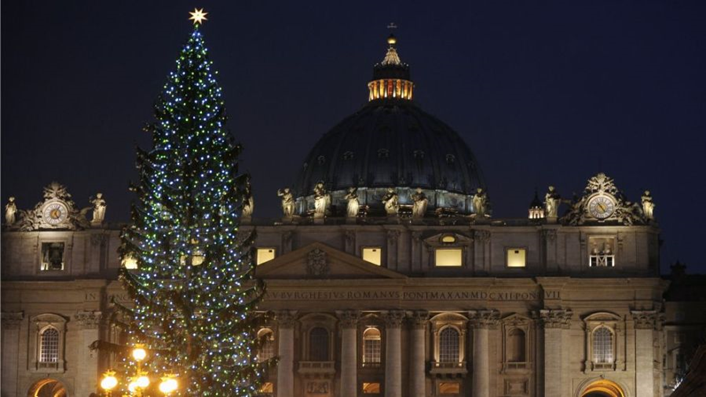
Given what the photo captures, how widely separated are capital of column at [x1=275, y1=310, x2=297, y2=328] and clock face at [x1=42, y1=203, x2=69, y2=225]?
16.2 m

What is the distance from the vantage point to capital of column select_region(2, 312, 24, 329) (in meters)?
110

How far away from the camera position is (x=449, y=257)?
10831 cm

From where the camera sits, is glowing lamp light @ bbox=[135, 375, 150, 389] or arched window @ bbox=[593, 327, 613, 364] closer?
glowing lamp light @ bbox=[135, 375, 150, 389]

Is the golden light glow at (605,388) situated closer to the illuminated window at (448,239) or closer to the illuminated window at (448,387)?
the illuminated window at (448,387)

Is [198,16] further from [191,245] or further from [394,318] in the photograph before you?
[394,318]

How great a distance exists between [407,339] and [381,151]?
35.3 m

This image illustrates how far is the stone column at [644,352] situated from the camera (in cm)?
10462

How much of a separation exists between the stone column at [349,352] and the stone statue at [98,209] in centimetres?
1688

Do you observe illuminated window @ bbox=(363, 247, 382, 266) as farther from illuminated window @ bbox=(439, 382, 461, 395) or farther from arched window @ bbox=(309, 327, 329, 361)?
illuminated window @ bbox=(439, 382, 461, 395)

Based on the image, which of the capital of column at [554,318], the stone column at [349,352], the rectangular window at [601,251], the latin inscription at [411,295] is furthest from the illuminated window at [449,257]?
the rectangular window at [601,251]

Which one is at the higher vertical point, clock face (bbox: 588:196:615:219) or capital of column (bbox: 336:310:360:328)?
clock face (bbox: 588:196:615:219)

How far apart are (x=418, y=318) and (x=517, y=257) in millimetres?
7504

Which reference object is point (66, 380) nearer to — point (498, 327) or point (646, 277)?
point (498, 327)

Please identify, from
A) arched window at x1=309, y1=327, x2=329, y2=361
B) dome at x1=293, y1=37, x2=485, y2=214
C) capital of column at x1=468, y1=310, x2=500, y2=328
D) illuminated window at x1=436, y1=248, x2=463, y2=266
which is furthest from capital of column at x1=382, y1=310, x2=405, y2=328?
dome at x1=293, y1=37, x2=485, y2=214
